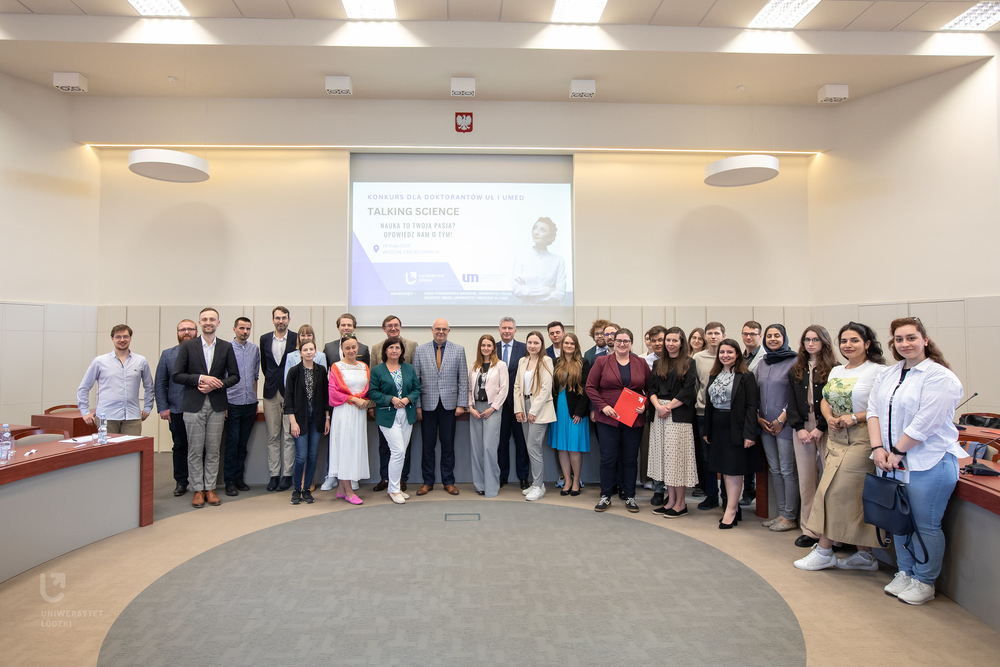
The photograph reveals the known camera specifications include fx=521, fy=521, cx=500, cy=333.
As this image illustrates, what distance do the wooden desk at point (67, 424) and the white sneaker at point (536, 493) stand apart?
13.9ft

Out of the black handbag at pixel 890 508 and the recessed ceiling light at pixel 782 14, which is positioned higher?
the recessed ceiling light at pixel 782 14

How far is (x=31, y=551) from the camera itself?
3.29 metres

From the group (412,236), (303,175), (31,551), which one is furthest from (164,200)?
(31,551)

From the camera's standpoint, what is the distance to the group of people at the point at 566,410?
332 centimetres

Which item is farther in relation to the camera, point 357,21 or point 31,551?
point 357,21

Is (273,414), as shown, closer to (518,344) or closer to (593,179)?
(518,344)

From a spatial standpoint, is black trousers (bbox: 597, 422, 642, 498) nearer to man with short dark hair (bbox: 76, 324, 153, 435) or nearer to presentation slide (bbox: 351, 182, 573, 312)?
presentation slide (bbox: 351, 182, 573, 312)

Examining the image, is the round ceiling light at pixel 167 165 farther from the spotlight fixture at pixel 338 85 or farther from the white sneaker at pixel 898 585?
the white sneaker at pixel 898 585

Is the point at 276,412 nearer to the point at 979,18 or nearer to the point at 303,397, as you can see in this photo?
the point at 303,397

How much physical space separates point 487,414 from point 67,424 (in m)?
4.08

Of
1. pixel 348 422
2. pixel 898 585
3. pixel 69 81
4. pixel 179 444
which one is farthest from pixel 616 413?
pixel 69 81

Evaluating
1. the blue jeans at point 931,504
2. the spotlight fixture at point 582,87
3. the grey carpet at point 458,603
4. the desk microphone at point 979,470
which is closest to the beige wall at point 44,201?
the grey carpet at point 458,603

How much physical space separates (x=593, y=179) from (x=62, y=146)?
7.04m

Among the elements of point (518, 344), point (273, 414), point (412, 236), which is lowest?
point (273, 414)
